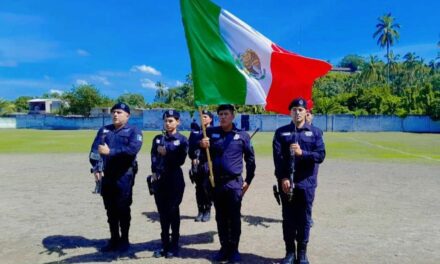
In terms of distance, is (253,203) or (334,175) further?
(334,175)

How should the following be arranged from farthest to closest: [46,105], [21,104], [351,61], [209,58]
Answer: [351,61] → [21,104] → [46,105] → [209,58]

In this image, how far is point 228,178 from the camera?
19.6 ft

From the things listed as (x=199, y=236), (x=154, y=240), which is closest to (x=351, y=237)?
(x=199, y=236)

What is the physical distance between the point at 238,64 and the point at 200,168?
243cm

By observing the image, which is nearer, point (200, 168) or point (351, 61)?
point (200, 168)

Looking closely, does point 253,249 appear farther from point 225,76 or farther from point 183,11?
point 183,11

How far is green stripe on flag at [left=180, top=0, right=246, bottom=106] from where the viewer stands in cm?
597

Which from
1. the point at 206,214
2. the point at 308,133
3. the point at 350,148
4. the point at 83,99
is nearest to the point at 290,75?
the point at 308,133

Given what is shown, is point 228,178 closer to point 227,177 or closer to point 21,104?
point 227,177

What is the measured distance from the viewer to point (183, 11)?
6.02m

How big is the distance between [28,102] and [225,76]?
115 meters

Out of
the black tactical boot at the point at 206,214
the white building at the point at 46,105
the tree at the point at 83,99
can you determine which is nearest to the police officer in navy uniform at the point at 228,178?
the black tactical boot at the point at 206,214

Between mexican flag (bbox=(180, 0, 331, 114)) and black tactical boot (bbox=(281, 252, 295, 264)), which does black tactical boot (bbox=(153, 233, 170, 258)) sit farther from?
mexican flag (bbox=(180, 0, 331, 114))

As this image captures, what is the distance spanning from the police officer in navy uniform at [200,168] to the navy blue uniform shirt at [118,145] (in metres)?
1.07
